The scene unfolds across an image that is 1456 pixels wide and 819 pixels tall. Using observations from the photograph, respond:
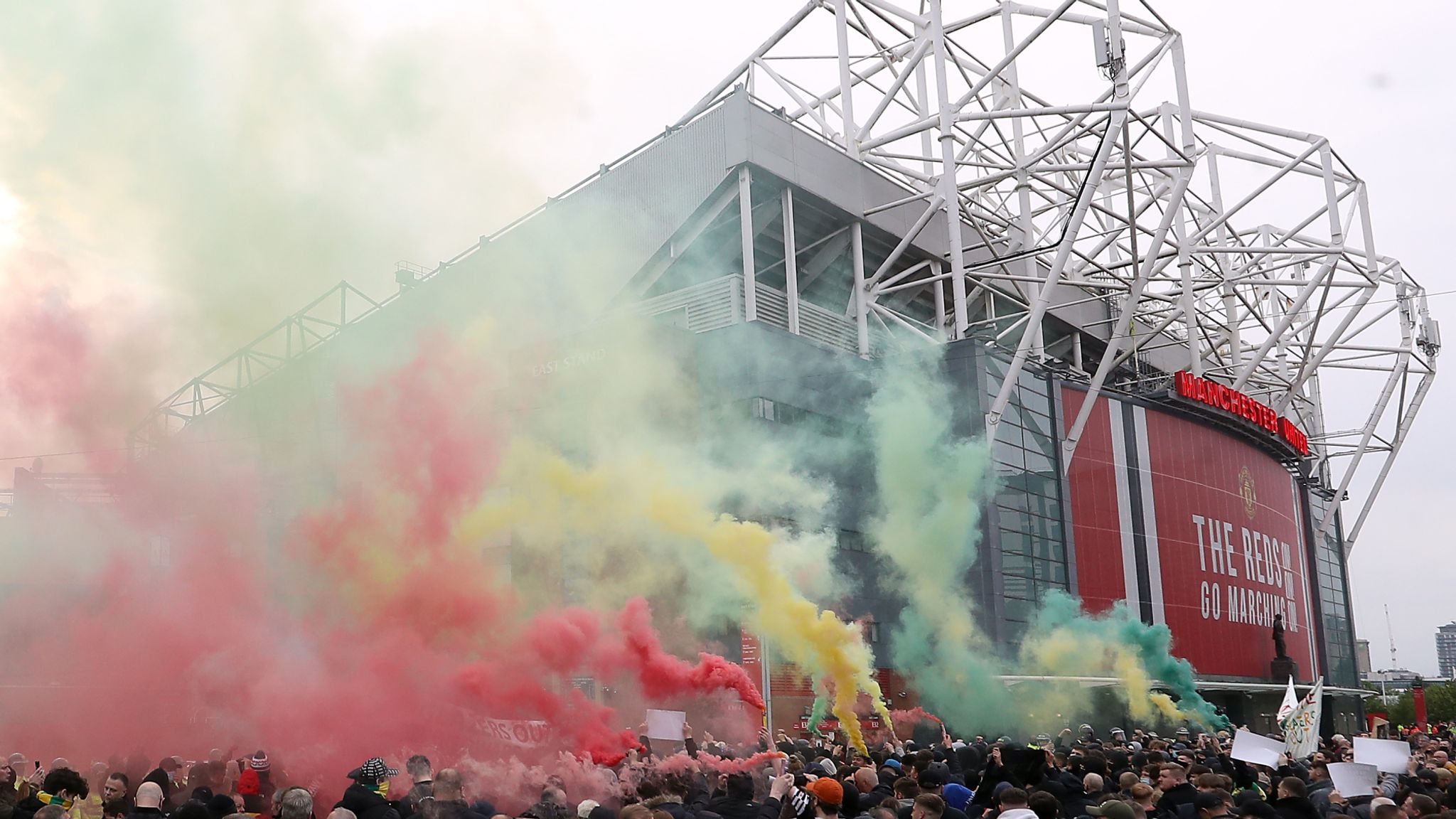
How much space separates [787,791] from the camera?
8.91m

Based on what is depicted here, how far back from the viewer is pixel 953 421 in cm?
3466

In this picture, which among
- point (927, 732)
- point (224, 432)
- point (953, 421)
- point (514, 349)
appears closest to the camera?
point (224, 432)

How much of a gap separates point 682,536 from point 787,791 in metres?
14.1

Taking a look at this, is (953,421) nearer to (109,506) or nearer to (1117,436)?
(1117,436)

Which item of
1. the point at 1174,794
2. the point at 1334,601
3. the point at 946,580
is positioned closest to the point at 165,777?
the point at 1174,794

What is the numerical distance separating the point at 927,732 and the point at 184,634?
18.9 metres

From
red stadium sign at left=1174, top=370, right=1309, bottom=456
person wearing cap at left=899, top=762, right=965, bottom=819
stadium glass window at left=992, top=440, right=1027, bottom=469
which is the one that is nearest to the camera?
person wearing cap at left=899, top=762, right=965, bottom=819

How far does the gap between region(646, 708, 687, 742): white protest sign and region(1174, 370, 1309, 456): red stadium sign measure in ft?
105

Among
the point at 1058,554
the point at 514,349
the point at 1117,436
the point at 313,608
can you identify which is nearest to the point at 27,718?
the point at 313,608

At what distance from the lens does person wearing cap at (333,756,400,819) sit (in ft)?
29.5

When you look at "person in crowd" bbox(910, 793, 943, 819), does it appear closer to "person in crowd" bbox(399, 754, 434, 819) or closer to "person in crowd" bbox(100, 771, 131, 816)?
"person in crowd" bbox(399, 754, 434, 819)

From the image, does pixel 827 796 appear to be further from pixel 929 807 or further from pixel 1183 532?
pixel 1183 532

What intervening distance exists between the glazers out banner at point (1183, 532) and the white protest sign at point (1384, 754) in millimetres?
25212

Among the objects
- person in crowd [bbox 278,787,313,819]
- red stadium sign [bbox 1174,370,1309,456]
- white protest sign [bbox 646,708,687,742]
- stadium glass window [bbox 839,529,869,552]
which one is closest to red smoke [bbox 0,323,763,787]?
white protest sign [bbox 646,708,687,742]
